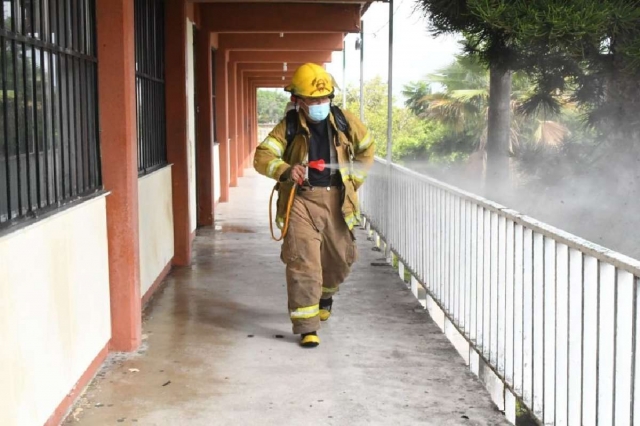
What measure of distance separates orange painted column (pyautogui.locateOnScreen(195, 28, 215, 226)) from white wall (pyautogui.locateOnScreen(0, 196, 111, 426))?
6572 mm

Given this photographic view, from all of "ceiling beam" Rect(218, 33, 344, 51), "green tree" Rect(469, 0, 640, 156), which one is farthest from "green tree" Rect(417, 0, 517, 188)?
"ceiling beam" Rect(218, 33, 344, 51)

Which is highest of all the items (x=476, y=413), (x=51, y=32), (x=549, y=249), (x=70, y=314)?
(x=51, y=32)

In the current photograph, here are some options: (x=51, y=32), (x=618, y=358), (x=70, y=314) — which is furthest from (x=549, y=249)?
(x=51, y=32)

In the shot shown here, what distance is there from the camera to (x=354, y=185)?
5668 millimetres

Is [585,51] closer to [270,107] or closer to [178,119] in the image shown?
[178,119]

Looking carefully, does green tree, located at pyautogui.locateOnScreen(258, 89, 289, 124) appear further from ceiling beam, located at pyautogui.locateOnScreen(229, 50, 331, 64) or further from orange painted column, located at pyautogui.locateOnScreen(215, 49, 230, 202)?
orange painted column, located at pyautogui.locateOnScreen(215, 49, 230, 202)

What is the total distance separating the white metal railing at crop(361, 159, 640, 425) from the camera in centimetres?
280

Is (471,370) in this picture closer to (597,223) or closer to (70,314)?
(70,314)

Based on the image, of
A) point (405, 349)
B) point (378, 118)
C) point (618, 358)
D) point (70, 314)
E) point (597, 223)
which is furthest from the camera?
point (378, 118)

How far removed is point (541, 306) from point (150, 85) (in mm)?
4636

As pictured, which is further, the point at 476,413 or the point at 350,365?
the point at 350,365

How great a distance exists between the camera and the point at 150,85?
23.8 feet

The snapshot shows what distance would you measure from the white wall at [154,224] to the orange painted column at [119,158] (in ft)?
3.74

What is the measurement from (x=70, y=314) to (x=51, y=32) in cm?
139
